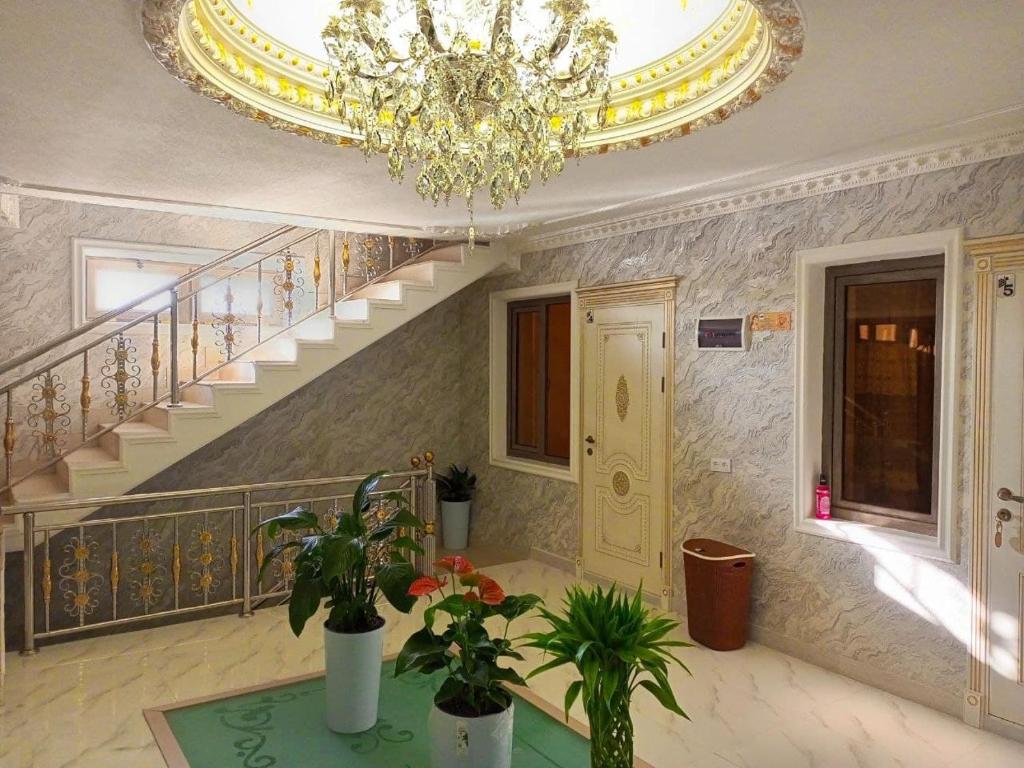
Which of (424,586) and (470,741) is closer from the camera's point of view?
(470,741)

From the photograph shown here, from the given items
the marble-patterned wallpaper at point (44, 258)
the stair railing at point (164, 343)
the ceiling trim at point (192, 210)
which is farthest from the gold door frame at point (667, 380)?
the marble-patterned wallpaper at point (44, 258)

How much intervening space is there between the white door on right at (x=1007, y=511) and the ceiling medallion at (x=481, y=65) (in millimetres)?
1597

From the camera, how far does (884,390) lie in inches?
156

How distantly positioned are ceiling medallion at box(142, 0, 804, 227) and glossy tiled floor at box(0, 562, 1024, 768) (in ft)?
8.21

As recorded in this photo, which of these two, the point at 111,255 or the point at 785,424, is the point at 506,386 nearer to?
the point at 785,424

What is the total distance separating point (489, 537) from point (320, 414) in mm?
1856

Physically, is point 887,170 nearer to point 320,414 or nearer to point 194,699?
point 194,699

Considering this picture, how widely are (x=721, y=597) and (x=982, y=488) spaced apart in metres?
1.45

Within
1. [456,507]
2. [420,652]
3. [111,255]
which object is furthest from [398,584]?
[111,255]

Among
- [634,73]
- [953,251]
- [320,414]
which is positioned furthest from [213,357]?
[953,251]

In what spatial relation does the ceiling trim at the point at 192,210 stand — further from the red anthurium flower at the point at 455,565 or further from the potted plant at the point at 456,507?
the red anthurium flower at the point at 455,565

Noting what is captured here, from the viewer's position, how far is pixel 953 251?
3.41 meters

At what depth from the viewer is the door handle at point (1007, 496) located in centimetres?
322

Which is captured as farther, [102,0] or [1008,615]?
[1008,615]
